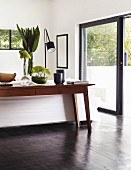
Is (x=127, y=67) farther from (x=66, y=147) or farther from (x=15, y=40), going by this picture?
(x=15, y=40)

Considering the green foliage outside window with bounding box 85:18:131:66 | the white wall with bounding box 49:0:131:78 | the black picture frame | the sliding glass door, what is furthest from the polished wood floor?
the black picture frame

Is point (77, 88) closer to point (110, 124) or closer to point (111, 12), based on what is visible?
point (110, 124)

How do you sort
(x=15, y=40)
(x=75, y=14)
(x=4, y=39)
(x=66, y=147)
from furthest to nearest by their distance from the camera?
(x=15, y=40) < (x=4, y=39) < (x=75, y=14) < (x=66, y=147)

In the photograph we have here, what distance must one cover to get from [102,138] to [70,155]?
0.91 meters

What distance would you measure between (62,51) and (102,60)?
1.53m

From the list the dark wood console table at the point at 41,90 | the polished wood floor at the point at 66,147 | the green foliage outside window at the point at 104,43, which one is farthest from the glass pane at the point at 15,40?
the dark wood console table at the point at 41,90

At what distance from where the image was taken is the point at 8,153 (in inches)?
141

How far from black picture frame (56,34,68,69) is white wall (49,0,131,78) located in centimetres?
14

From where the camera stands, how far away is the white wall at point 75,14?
6102mm

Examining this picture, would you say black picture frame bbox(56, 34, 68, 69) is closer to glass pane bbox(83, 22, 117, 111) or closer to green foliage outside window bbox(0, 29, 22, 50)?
glass pane bbox(83, 22, 117, 111)

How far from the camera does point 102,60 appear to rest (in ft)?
22.0

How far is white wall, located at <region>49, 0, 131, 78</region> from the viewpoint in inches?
240

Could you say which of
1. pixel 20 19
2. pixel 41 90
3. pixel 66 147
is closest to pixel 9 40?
pixel 20 19

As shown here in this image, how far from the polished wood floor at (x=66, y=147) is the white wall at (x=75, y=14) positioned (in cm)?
217
